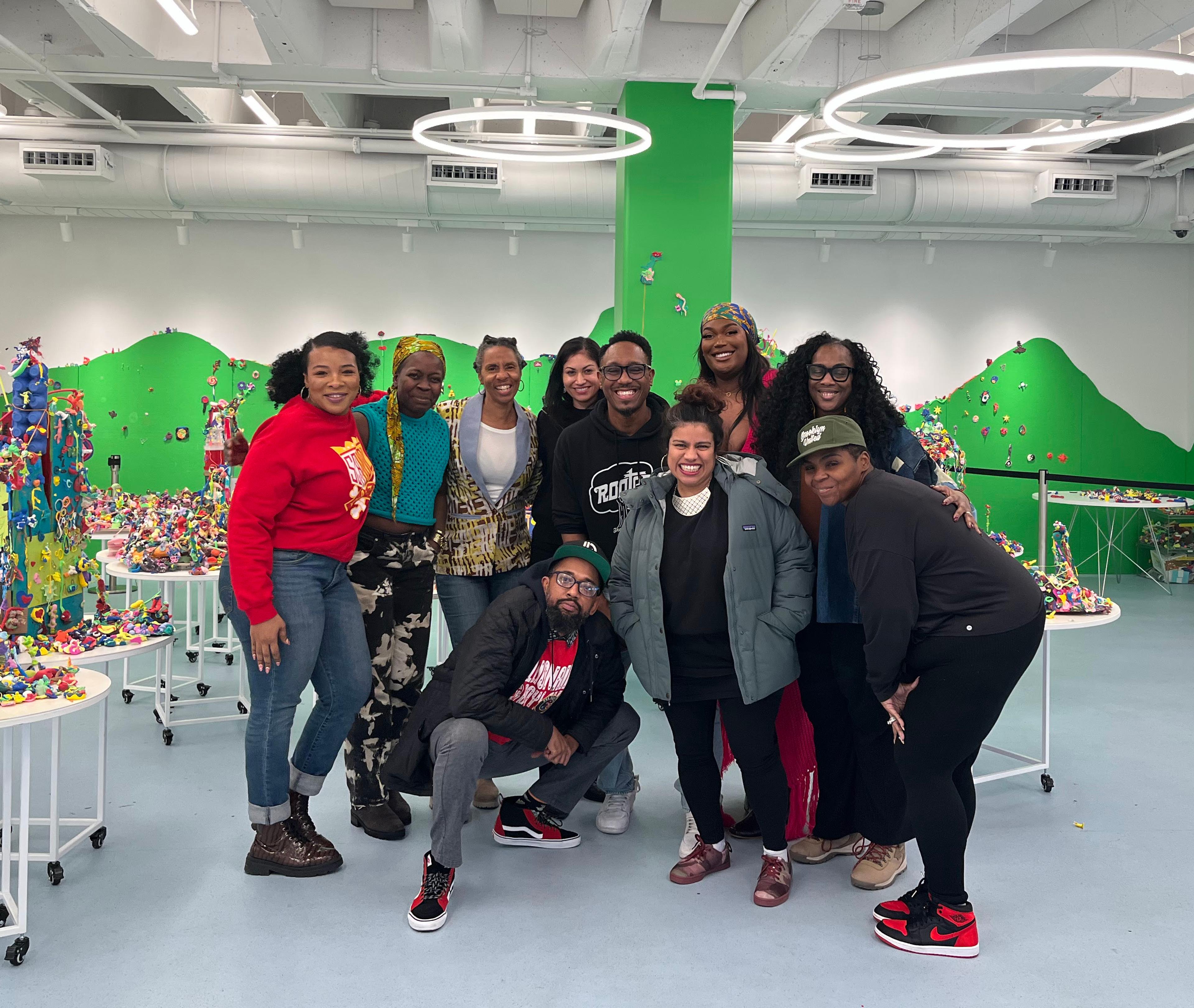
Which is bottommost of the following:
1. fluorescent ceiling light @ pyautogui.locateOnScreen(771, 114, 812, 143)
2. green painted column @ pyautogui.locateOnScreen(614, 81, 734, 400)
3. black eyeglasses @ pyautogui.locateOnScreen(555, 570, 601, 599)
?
black eyeglasses @ pyautogui.locateOnScreen(555, 570, 601, 599)

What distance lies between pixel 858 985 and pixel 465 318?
8174 mm

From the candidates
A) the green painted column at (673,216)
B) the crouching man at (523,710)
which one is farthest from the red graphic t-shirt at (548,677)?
the green painted column at (673,216)

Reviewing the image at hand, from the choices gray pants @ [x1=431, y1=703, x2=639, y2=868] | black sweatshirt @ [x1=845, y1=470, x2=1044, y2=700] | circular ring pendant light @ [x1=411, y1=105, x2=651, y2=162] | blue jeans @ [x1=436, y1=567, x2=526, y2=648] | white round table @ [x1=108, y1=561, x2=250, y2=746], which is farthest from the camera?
circular ring pendant light @ [x1=411, y1=105, x2=651, y2=162]

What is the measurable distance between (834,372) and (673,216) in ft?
11.9

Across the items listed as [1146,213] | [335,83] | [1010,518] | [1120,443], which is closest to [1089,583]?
[1010,518]

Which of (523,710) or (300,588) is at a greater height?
(300,588)

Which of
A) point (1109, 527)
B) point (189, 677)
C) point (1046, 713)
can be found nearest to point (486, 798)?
point (1046, 713)

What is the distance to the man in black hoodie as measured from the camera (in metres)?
3.30

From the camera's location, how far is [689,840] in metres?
3.15

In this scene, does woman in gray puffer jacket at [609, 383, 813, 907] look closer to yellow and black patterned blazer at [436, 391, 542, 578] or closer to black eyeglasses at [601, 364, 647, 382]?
black eyeglasses at [601, 364, 647, 382]

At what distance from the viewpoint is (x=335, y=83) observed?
634 cm

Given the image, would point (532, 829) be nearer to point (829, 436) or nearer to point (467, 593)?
point (467, 593)

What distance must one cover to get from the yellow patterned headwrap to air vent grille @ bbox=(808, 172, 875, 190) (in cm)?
588

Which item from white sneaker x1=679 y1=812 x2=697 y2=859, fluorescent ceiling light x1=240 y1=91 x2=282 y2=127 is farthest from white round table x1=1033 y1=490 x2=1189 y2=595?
fluorescent ceiling light x1=240 y1=91 x2=282 y2=127
